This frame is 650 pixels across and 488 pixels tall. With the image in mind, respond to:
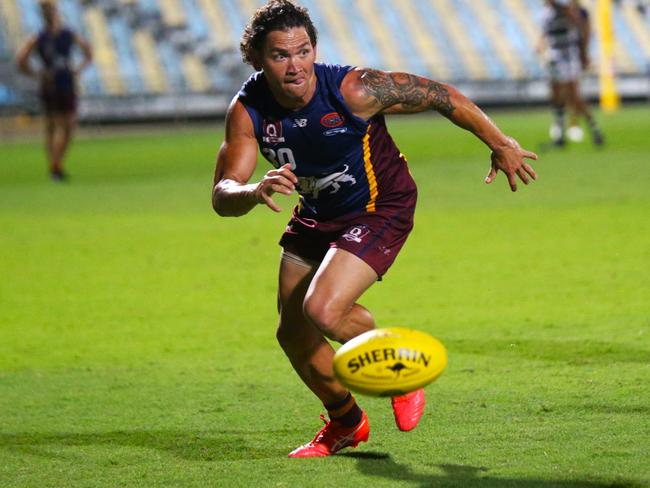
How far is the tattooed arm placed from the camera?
5375 mm

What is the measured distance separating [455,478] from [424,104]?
66.1 inches

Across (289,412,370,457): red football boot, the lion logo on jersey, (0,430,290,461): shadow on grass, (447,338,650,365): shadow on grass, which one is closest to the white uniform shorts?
(447,338,650,365): shadow on grass

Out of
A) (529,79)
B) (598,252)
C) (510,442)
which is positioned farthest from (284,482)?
(529,79)

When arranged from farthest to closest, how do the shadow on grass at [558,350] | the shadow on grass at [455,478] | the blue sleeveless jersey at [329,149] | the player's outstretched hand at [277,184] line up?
1. the shadow on grass at [558,350]
2. the blue sleeveless jersey at [329,149]
3. the player's outstretched hand at [277,184]
4. the shadow on grass at [455,478]

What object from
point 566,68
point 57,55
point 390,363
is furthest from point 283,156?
point 566,68

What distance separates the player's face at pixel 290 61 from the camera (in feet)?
17.2

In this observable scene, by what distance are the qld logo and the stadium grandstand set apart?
27.4m

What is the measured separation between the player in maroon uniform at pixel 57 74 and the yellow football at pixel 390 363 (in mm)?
14982

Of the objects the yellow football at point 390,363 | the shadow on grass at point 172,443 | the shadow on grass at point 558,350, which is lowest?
the shadow on grass at point 558,350

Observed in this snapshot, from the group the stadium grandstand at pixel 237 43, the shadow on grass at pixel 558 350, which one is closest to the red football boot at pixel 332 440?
the shadow on grass at pixel 558 350

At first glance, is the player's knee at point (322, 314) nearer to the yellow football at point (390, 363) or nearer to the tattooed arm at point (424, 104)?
the yellow football at point (390, 363)

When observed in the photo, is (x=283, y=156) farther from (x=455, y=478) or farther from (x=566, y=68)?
(x=566, y=68)

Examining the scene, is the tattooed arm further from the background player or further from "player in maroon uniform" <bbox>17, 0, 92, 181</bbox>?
the background player

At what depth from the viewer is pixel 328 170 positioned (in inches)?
214
